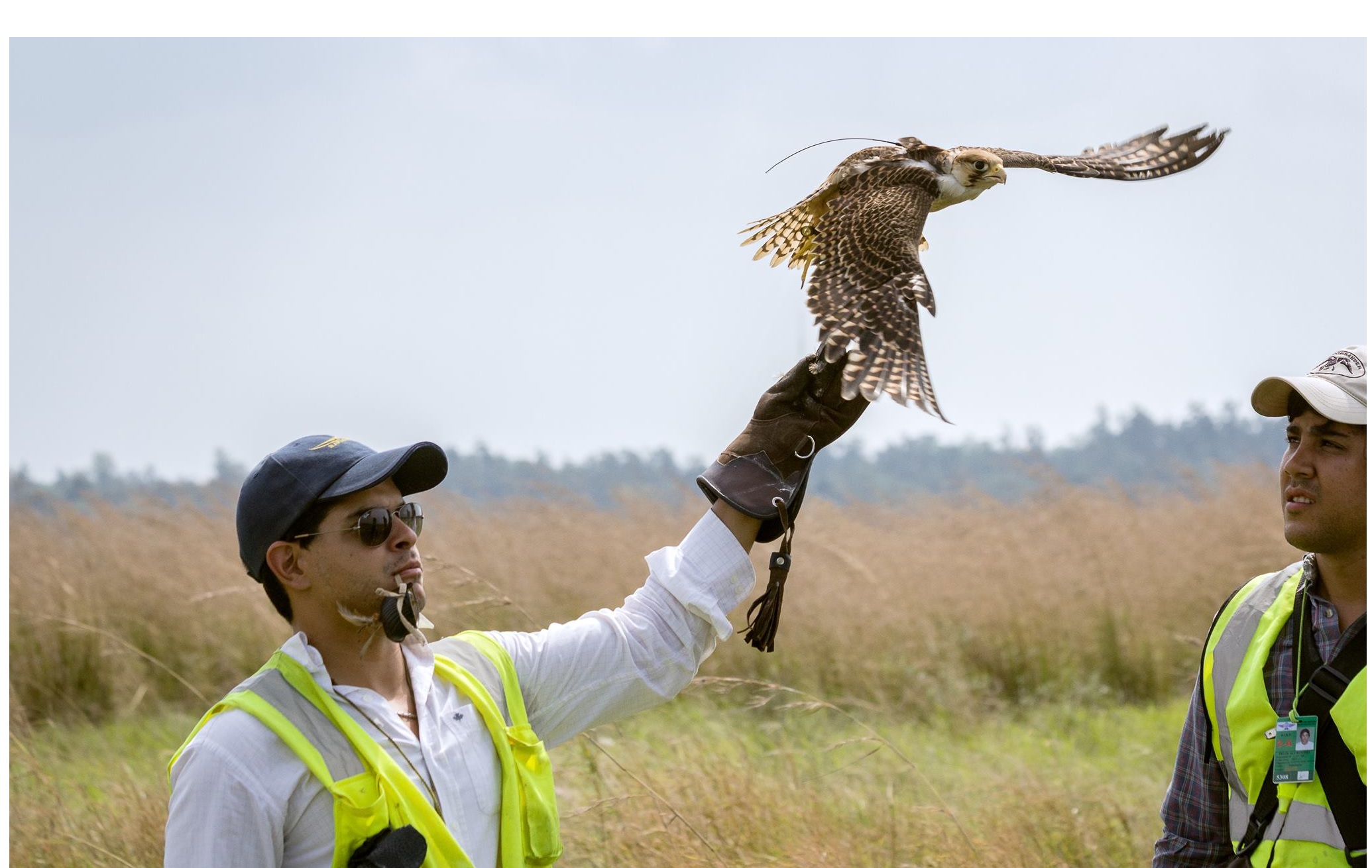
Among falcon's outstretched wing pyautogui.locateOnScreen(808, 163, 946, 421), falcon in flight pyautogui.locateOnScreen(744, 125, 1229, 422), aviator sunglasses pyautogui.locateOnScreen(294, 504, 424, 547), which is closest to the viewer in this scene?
aviator sunglasses pyautogui.locateOnScreen(294, 504, 424, 547)

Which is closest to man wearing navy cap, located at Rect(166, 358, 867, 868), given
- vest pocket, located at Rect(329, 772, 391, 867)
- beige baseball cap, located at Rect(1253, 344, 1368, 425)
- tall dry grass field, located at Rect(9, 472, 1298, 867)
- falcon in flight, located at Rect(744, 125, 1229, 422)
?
vest pocket, located at Rect(329, 772, 391, 867)

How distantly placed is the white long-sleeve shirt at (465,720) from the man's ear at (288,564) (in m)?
0.09

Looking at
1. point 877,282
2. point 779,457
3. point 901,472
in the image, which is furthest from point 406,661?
point 901,472

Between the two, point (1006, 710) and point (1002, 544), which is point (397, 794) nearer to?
point (1006, 710)

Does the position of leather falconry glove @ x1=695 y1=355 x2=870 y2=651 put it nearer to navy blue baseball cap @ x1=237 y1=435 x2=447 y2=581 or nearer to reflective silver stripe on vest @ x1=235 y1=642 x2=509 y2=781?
navy blue baseball cap @ x1=237 y1=435 x2=447 y2=581

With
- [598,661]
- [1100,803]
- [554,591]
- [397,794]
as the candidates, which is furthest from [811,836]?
[554,591]

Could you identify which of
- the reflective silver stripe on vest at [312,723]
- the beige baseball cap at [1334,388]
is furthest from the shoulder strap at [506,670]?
the beige baseball cap at [1334,388]

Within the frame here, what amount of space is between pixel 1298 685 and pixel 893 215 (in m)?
1.33

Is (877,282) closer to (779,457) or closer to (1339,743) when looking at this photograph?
(779,457)

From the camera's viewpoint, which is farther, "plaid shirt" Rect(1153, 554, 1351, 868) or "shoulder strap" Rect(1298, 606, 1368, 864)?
"plaid shirt" Rect(1153, 554, 1351, 868)

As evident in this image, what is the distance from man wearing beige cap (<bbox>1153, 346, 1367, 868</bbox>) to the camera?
1.70 m

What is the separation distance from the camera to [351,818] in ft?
5.17

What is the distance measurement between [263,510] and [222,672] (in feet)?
17.2

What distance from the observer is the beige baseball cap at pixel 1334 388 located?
178 cm
